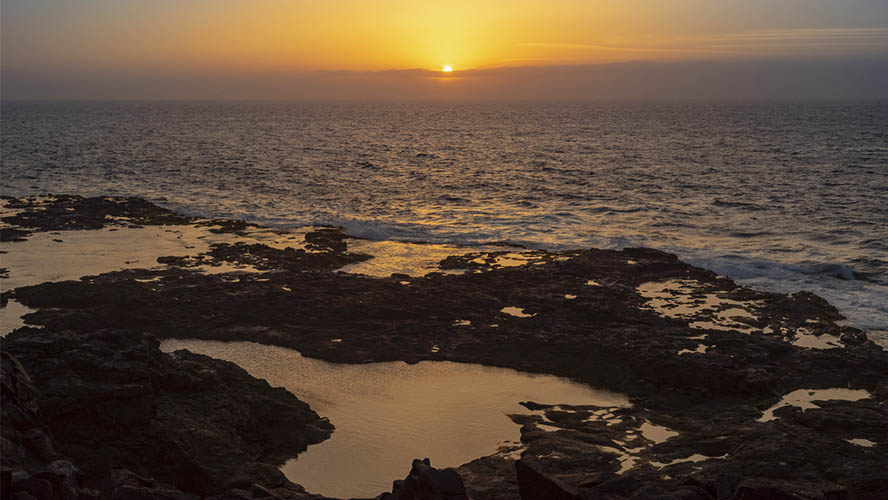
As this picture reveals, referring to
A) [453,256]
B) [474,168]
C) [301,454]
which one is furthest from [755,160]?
[301,454]

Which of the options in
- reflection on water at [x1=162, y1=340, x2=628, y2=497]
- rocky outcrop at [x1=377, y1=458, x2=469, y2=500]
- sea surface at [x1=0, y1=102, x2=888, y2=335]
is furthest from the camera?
sea surface at [x1=0, y1=102, x2=888, y2=335]

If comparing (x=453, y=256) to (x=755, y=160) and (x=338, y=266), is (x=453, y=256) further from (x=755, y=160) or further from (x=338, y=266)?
(x=755, y=160)

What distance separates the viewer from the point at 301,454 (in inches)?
487

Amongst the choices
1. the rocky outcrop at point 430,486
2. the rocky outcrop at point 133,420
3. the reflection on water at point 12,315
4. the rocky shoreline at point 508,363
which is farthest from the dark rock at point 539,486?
the reflection on water at point 12,315

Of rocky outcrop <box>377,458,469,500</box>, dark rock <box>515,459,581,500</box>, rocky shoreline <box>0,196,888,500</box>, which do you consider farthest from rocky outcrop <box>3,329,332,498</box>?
dark rock <box>515,459,581,500</box>

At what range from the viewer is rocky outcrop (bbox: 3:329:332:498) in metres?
10.1

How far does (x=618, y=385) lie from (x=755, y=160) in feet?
209

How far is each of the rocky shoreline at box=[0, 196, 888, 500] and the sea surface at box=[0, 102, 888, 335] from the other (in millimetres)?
4856

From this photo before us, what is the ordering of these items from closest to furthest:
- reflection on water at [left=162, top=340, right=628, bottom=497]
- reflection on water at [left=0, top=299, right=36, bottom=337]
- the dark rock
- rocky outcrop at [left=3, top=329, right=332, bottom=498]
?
1. the dark rock
2. rocky outcrop at [left=3, top=329, right=332, bottom=498]
3. reflection on water at [left=162, top=340, right=628, bottom=497]
4. reflection on water at [left=0, top=299, right=36, bottom=337]

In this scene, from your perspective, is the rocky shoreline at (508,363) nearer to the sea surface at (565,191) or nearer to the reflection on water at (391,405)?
the reflection on water at (391,405)

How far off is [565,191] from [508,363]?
115ft

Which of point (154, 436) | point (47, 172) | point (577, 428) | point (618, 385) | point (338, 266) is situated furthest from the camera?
point (47, 172)

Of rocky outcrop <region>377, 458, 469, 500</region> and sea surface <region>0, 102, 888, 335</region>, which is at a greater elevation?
rocky outcrop <region>377, 458, 469, 500</region>

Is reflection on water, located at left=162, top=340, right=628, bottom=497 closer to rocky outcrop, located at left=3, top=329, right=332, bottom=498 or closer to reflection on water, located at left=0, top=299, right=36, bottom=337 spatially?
rocky outcrop, located at left=3, top=329, right=332, bottom=498
